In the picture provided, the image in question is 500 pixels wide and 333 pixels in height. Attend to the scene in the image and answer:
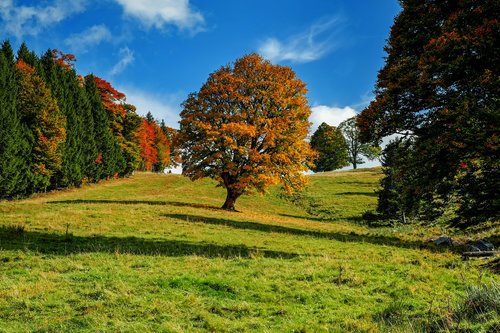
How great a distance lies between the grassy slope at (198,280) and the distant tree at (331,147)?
8791 centimetres

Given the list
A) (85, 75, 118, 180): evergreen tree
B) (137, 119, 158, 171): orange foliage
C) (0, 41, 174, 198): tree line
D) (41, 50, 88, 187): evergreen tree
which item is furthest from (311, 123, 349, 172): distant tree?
(41, 50, 88, 187): evergreen tree

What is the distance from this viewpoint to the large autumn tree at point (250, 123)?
3672 cm

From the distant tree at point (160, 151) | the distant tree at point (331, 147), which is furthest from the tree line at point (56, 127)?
the distant tree at point (331, 147)

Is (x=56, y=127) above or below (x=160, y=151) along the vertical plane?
below

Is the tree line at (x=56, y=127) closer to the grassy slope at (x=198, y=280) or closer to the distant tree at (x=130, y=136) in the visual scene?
the distant tree at (x=130, y=136)

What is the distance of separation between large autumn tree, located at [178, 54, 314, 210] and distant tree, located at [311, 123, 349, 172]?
2891 inches

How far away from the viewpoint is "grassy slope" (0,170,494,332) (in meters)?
8.85

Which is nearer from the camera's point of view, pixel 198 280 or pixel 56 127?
pixel 198 280

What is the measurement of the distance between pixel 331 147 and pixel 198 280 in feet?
341

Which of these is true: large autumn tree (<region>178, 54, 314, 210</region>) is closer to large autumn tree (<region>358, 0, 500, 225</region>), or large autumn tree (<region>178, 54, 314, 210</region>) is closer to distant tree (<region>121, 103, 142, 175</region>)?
large autumn tree (<region>358, 0, 500, 225</region>)

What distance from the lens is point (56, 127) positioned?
53.8 meters

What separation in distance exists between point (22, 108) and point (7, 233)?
38.9 meters

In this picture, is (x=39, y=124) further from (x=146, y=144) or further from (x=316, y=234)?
(x=146, y=144)

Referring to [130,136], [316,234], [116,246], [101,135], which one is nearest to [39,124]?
[101,135]
